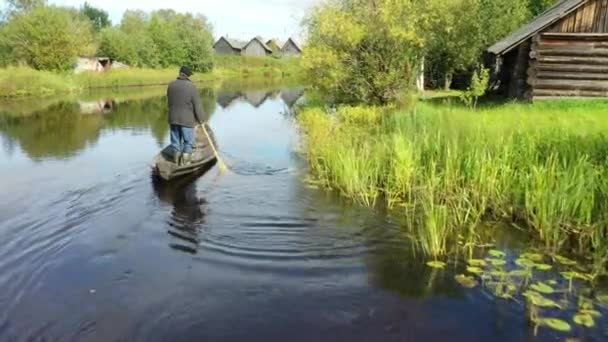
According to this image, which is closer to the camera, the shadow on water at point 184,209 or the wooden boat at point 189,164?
the shadow on water at point 184,209

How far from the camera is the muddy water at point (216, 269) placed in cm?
464

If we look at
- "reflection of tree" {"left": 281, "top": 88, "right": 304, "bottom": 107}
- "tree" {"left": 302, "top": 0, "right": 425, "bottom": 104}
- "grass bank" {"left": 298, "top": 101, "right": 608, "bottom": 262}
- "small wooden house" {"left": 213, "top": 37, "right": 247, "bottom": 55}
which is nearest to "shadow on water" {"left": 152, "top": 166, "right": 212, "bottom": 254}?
"grass bank" {"left": 298, "top": 101, "right": 608, "bottom": 262}

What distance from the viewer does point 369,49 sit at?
17.2 meters

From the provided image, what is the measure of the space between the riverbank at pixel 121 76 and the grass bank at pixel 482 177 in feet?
50.4

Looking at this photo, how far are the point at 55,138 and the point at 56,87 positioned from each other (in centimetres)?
2470

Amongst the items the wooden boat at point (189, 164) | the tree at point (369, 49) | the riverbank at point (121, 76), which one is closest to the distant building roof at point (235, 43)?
the riverbank at point (121, 76)

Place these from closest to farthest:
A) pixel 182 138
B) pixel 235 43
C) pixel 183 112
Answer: pixel 183 112, pixel 182 138, pixel 235 43

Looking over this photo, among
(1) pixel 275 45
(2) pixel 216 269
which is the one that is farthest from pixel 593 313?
(1) pixel 275 45

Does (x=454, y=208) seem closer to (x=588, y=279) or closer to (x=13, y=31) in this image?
(x=588, y=279)

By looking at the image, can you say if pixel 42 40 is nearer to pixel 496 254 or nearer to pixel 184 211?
pixel 184 211

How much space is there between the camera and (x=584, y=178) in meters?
6.48

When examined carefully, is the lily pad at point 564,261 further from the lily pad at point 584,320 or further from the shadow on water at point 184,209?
the shadow on water at point 184,209

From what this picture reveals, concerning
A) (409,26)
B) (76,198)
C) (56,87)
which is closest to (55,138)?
(76,198)

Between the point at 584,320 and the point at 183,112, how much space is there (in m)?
8.13
